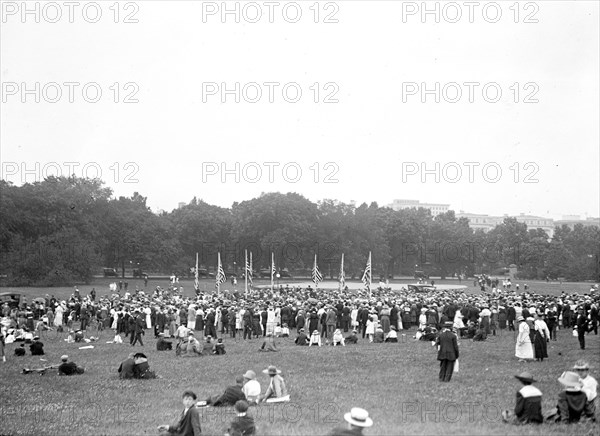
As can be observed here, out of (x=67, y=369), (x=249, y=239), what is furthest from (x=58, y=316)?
(x=249, y=239)

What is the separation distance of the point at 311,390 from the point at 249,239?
77133 mm

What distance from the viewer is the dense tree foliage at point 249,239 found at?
234ft

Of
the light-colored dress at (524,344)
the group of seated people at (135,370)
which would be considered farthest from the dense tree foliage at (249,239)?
the light-colored dress at (524,344)

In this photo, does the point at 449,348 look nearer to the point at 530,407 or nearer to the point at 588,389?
the point at 588,389

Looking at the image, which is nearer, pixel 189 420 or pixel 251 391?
pixel 189 420

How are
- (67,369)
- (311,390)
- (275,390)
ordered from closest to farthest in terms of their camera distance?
1. (275,390)
2. (311,390)
3. (67,369)

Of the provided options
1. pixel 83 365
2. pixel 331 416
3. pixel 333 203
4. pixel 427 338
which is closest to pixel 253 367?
pixel 83 365

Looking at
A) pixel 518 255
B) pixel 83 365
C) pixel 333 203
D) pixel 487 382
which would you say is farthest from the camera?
pixel 518 255

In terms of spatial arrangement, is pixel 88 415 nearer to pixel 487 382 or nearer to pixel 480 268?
pixel 487 382

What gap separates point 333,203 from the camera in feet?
332

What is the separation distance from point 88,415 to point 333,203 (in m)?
87.1

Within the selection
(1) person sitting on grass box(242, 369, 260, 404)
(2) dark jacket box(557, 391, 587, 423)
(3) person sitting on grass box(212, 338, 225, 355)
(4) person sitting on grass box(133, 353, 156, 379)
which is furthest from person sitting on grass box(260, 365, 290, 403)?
(3) person sitting on grass box(212, 338, 225, 355)

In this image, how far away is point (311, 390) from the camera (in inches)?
682

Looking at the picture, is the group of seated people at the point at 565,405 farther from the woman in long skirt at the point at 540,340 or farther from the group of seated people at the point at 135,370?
the group of seated people at the point at 135,370
